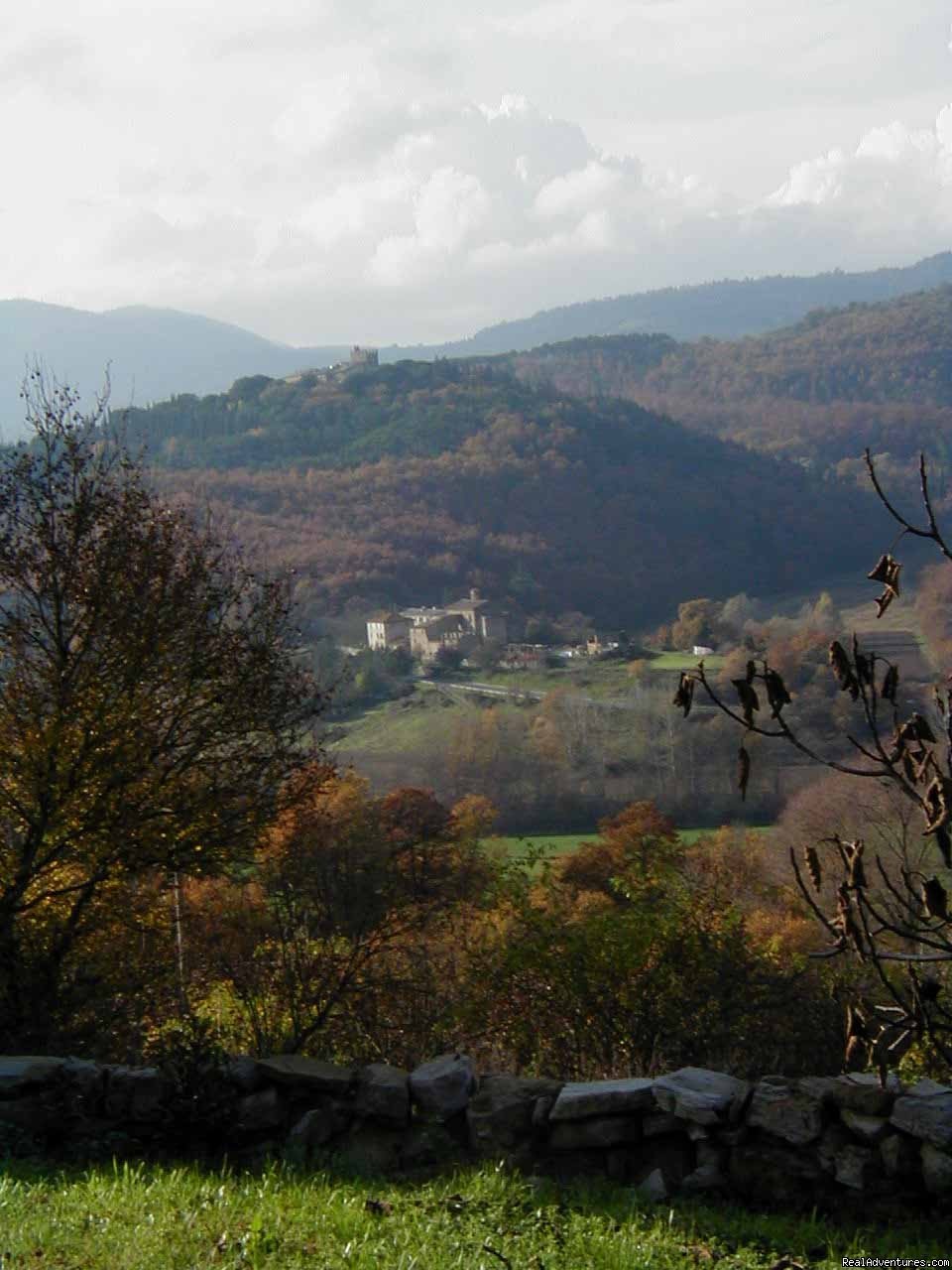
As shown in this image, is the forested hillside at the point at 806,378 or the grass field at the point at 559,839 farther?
the forested hillside at the point at 806,378

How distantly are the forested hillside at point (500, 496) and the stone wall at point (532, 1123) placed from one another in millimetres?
37587

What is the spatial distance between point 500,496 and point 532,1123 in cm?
6139

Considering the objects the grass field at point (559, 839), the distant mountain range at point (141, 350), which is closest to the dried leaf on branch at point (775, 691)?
the grass field at point (559, 839)

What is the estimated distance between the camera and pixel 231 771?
893 cm

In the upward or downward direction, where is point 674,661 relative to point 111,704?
downward

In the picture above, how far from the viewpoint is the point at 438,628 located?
43938 millimetres

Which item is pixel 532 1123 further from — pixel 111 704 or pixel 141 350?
pixel 141 350

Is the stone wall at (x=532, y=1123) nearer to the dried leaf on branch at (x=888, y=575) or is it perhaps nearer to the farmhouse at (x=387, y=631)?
the dried leaf on branch at (x=888, y=575)

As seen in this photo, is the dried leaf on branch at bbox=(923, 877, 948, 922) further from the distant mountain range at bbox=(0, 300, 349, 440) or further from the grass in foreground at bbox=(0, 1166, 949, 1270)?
the distant mountain range at bbox=(0, 300, 349, 440)

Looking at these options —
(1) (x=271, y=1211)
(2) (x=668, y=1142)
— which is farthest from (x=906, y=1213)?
(1) (x=271, y=1211)

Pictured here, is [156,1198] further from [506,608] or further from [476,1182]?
[506,608]

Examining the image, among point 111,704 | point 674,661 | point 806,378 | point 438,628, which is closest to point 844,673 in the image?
point 111,704

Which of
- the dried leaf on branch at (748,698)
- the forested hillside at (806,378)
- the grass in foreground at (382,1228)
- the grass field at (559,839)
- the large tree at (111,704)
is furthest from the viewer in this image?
the forested hillside at (806,378)

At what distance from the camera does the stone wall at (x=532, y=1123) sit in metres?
4.93
